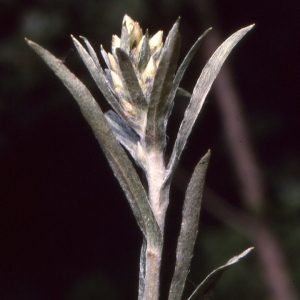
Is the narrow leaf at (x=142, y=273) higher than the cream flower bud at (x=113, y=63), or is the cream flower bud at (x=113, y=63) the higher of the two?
the cream flower bud at (x=113, y=63)

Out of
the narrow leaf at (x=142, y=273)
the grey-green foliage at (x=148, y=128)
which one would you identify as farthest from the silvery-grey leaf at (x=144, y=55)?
the narrow leaf at (x=142, y=273)

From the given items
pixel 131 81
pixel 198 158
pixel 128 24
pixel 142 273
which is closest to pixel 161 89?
pixel 131 81

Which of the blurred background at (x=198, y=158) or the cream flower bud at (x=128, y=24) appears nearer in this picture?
the cream flower bud at (x=128, y=24)

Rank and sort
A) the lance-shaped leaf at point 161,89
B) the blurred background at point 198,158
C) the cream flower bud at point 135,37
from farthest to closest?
1. the blurred background at point 198,158
2. the cream flower bud at point 135,37
3. the lance-shaped leaf at point 161,89

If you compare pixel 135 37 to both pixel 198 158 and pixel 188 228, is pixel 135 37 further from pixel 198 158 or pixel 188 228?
pixel 198 158

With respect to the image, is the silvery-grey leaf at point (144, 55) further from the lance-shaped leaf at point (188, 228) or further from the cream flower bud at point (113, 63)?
the lance-shaped leaf at point (188, 228)

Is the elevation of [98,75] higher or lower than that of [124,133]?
higher

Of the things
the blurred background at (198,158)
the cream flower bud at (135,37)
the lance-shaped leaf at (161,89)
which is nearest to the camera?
the lance-shaped leaf at (161,89)

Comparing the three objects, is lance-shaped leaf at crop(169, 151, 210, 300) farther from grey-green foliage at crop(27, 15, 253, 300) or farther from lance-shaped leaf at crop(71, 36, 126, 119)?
lance-shaped leaf at crop(71, 36, 126, 119)
